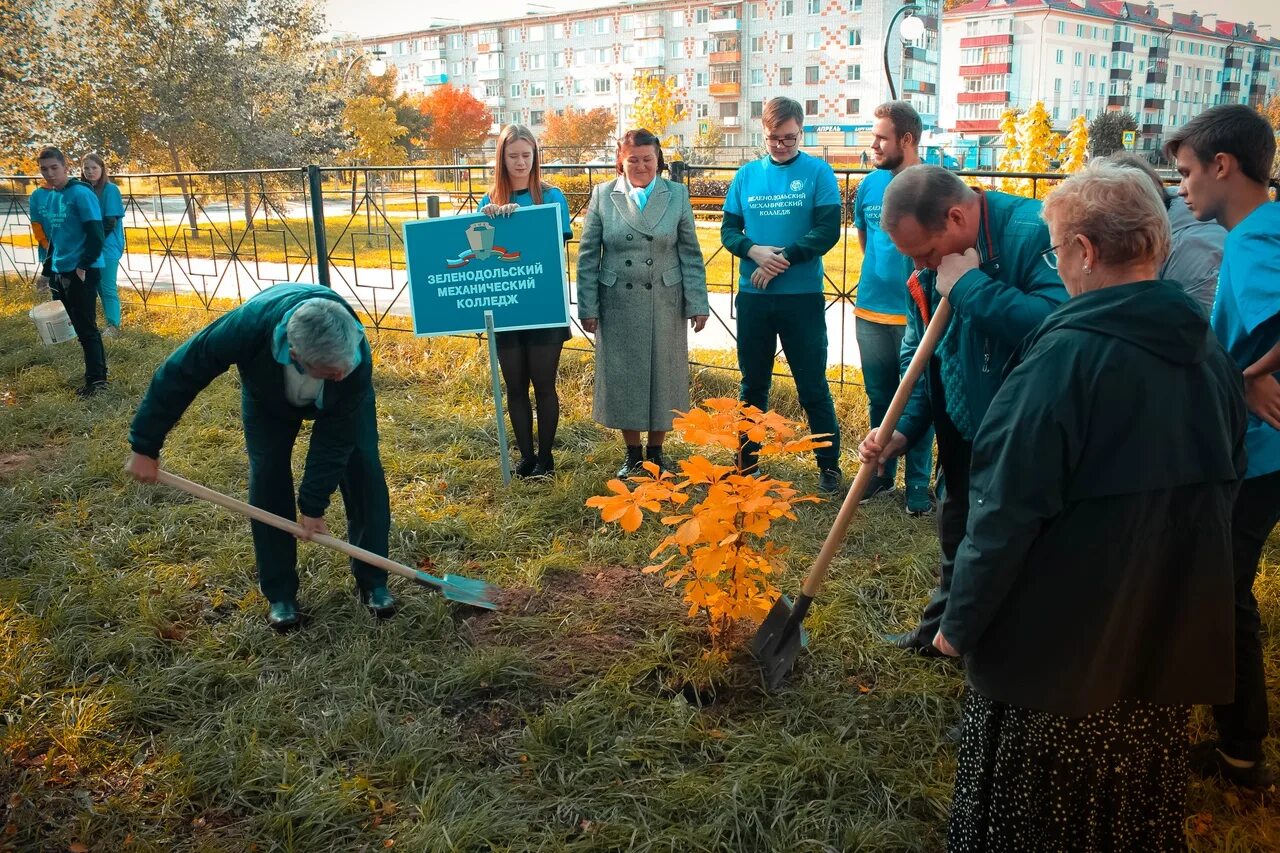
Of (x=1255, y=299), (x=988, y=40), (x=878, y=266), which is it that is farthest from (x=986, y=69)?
(x=1255, y=299)

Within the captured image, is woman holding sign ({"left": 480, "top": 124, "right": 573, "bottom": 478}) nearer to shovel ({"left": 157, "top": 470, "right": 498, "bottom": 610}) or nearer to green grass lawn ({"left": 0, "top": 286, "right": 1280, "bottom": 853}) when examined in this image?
green grass lawn ({"left": 0, "top": 286, "right": 1280, "bottom": 853})

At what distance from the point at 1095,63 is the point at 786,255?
64.2 ft

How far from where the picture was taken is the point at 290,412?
3.37 metres

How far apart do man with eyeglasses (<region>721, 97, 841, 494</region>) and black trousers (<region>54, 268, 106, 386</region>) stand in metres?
4.94

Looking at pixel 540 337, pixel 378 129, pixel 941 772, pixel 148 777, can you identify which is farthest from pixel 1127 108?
pixel 378 129

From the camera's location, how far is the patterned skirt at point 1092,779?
73.5 inches

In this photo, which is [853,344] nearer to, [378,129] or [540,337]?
[540,337]

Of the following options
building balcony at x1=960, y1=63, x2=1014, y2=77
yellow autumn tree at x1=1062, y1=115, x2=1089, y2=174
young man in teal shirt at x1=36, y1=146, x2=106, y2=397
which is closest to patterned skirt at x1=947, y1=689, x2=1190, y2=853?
young man in teal shirt at x1=36, y1=146, x2=106, y2=397

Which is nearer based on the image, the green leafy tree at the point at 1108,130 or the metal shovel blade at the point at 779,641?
the metal shovel blade at the point at 779,641

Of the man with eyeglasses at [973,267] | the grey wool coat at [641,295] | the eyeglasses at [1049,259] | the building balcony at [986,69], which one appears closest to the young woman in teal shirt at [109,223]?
the grey wool coat at [641,295]

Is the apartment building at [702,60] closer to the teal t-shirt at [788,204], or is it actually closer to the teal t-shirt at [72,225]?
the teal t-shirt at [72,225]

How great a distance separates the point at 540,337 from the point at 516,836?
120 inches

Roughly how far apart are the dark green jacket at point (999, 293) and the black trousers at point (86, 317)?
662cm

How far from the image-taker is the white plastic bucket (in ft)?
26.0
